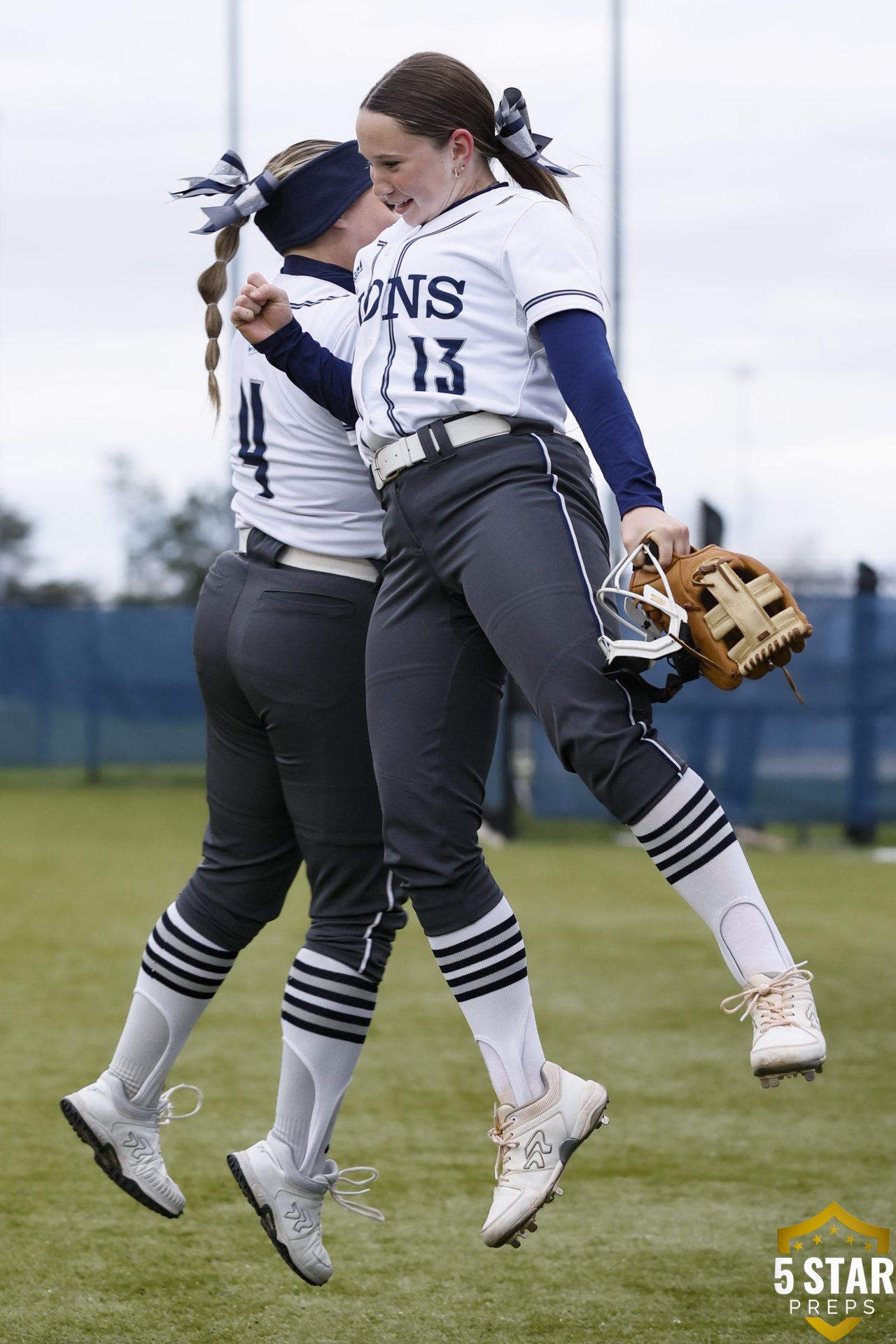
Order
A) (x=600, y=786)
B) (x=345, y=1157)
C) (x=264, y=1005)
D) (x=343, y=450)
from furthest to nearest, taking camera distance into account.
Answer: (x=264, y=1005)
(x=345, y=1157)
(x=343, y=450)
(x=600, y=786)

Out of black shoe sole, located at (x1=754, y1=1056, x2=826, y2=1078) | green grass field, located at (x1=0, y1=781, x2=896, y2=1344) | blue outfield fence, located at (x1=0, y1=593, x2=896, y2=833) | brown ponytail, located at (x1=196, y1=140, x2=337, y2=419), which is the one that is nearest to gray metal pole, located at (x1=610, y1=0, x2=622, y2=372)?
blue outfield fence, located at (x1=0, y1=593, x2=896, y2=833)

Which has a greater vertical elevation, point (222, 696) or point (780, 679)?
point (222, 696)

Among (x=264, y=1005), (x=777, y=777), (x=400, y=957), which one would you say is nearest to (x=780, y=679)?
(x=777, y=777)

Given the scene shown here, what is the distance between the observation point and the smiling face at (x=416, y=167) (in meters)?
2.61

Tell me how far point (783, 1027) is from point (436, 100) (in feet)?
5.29

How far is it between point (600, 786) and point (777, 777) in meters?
9.71

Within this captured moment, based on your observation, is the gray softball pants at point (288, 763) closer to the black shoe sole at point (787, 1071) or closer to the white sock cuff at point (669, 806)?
the white sock cuff at point (669, 806)

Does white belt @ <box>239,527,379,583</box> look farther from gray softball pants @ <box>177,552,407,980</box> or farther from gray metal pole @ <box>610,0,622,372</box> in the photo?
gray metal pole @ <box>610,0,622,372</box>

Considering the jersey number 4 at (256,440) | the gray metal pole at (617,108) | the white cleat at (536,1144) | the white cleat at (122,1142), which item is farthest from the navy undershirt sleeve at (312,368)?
the gray metal pole at (617,108)

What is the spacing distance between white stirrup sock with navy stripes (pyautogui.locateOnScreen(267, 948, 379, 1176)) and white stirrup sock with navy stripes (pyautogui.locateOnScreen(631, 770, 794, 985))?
0.81m

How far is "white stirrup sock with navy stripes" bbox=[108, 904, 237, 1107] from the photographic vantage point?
3.14 metres

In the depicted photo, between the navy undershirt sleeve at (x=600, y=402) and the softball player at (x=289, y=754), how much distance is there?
620mm

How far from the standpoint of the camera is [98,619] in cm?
1623

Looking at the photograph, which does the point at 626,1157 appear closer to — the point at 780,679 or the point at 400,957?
the point at 400,957
